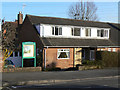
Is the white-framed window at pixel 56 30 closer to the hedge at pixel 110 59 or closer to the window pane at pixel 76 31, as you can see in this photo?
the window pane at pixel 76 31

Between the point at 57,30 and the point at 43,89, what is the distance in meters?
14.0

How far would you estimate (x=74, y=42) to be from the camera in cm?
2405

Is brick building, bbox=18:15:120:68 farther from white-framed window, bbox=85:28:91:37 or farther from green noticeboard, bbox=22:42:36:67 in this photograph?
green noticeboard, bbox=22:42:36:67

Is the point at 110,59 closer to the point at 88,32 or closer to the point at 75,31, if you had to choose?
the point at 88,32

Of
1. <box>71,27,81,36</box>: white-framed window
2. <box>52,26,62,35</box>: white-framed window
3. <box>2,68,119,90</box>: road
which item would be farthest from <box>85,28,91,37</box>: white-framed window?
<box>2,68,119,90</box>: road

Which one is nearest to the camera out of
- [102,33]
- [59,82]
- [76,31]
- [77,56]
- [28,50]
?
[59,82]

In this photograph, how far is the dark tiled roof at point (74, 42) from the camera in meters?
22.1

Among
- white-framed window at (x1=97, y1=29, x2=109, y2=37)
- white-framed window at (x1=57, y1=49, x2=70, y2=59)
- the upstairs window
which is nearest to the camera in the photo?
white-framed window at (x1=57, y1=49, x2=70, y2=59)

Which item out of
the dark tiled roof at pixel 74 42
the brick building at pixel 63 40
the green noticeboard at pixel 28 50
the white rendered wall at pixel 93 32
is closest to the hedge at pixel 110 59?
the brick building at pixel 63 40

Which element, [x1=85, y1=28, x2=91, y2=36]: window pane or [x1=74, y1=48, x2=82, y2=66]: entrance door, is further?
[x1=85, y1=28, x2=91, y2=36]: window pane

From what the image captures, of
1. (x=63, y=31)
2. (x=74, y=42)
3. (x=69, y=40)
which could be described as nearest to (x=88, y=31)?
(x=74, y=42)

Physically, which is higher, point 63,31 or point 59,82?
point 63,31

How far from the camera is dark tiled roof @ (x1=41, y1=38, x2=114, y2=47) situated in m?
22.1

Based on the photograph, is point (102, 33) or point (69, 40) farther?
point (102, 33)
